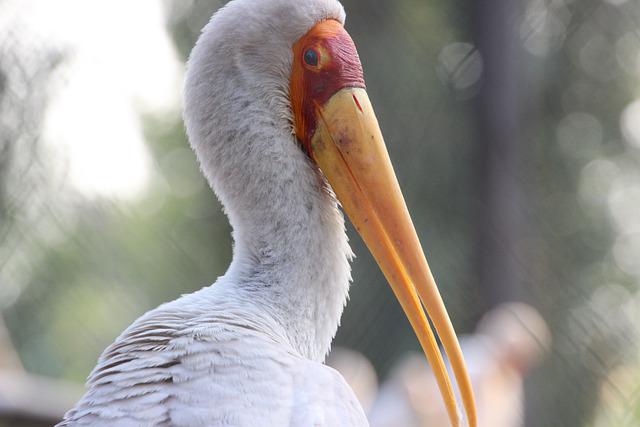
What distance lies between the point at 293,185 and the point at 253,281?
181 mm

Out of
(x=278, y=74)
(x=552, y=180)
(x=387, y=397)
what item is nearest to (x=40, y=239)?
(x=387, y=397)

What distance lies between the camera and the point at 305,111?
1628 millimetres

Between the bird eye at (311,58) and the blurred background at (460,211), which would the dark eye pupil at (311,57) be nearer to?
the bird eye at (311,58)

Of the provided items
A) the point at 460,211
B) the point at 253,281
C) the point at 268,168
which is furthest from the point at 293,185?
the point at 460,211

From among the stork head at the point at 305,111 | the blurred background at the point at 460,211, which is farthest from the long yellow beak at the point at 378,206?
the blurred background at the point at 460,211

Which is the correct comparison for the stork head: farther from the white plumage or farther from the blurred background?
the blurred background

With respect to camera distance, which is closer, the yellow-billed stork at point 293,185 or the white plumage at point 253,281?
the white plumage at point 253,281

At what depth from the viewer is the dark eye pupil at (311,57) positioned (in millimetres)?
1612

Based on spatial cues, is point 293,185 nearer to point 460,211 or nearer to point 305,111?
point 305,111

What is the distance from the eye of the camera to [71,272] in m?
4.60

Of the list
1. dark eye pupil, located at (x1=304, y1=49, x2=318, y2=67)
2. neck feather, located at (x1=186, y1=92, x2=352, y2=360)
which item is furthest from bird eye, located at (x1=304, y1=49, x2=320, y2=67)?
neck feather, located at (x1=186, y1=92, x2=352, y2=360)

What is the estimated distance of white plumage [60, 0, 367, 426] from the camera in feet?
4.09

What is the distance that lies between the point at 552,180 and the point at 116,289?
2284mm

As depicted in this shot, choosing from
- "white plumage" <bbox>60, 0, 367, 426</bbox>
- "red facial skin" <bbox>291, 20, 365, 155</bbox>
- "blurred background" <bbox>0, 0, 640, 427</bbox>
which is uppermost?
"red facial skin" <bbox>291, 20, 365, 155</bbox>
